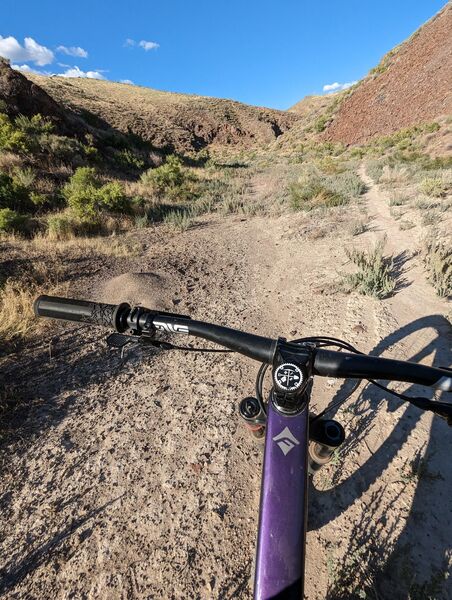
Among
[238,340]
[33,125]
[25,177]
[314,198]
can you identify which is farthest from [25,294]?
[33,125]

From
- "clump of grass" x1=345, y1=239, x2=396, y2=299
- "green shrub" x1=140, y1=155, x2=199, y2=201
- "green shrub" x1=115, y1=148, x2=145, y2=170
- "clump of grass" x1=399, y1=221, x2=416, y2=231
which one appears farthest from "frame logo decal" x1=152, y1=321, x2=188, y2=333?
"green shrub" x1=115, y1=148, x2=145, y2=170

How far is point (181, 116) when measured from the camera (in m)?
47.0

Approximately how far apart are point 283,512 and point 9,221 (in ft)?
33.5

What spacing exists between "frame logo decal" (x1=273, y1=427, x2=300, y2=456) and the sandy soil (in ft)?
5.91

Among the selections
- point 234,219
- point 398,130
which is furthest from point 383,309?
point 398,130

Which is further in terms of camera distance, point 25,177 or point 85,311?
point 25,177

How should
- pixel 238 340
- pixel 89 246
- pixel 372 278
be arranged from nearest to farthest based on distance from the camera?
pixel 238 340, pixel 372 278, pixel 89 246

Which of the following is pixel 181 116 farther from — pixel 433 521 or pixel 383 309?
pixel 433 521

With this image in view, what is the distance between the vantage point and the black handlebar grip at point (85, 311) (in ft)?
5.01

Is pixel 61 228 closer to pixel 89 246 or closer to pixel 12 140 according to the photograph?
pixel 89 246

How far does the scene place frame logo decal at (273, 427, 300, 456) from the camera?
1.23 metres

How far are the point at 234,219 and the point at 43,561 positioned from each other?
35.5 ft

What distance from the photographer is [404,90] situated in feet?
97.9

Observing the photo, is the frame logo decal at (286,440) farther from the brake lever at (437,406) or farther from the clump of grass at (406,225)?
the clump of grass at (406,225)
